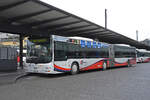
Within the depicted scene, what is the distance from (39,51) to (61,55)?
167cm

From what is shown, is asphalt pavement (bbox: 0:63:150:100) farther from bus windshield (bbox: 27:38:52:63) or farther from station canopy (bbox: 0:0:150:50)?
station canopy (bbox: 0:0:150:50)

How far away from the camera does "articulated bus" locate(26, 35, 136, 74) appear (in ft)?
39.3

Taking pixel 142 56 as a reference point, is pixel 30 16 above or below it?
above

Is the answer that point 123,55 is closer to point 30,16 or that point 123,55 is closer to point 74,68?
point 74,68

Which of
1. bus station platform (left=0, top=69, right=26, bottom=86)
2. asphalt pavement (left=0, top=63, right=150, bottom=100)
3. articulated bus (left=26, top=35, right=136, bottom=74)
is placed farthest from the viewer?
articulated bus (left=26, top=35, right=136, bottom=74)

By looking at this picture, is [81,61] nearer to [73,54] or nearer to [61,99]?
[73,54]

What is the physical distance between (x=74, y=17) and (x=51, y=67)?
5.52 meters

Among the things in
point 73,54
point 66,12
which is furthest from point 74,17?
point 73,54

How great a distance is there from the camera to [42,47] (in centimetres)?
1234

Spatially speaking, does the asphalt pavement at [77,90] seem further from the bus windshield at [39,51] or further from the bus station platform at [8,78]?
the bus windshield at [39,51]

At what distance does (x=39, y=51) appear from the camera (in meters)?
12.3

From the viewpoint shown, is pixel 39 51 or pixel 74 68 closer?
pixel 39 51

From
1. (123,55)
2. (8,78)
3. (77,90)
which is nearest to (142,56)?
(123,55)

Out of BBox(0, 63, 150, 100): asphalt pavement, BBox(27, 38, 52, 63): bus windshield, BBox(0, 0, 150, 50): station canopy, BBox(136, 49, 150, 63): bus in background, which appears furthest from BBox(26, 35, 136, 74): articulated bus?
BBox(136, 49, 150, 63): bus in background
